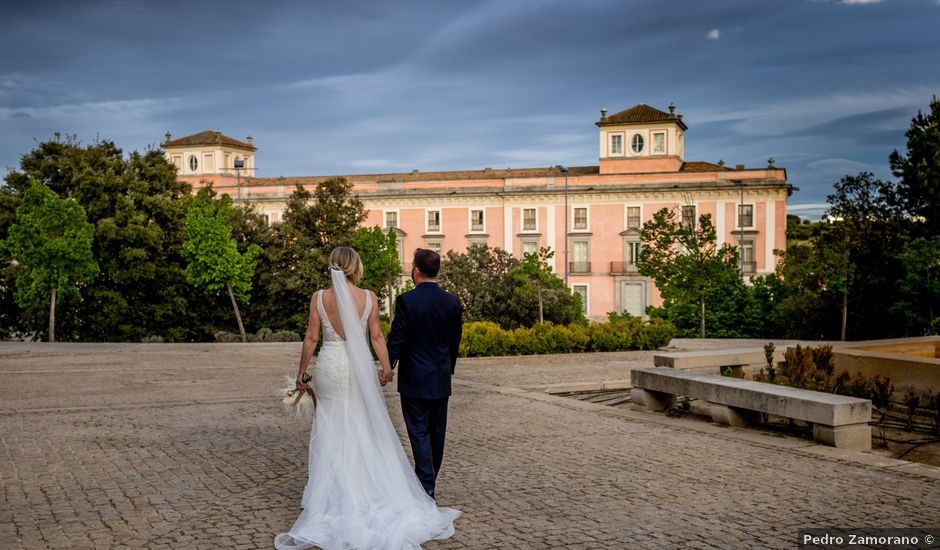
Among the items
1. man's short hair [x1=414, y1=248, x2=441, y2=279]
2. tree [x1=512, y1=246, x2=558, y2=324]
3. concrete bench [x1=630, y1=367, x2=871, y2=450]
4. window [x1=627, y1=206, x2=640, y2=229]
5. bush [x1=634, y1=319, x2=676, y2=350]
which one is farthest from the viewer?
window [x1=627, y1=206, x2=640, y2=229]

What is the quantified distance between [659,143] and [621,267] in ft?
32.8

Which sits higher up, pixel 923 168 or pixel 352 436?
pixel 923 168

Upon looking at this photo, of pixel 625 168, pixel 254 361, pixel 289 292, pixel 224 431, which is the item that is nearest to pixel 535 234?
pixel 625 168

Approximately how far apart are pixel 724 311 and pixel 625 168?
30362 millimetres

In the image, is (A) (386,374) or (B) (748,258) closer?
(A) (386,374)

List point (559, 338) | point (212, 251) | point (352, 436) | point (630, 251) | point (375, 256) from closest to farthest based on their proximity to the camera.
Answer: point (352, 436) → point (559, 338) → point (375, 256) → point (212, 251) → point (630, 251)

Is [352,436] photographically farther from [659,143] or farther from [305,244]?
[659,143]

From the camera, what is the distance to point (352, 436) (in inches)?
223

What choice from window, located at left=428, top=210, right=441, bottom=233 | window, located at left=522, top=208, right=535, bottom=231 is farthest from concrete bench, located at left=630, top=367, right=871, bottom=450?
window, located at left=428, top=210, right=441, bottom=233

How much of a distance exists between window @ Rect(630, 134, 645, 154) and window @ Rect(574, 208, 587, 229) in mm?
6391

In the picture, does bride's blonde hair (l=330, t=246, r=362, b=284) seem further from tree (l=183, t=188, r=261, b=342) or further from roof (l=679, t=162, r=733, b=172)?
roof (l=679, t=162, r=733, b=172)

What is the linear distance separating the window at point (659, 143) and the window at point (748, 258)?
9.20m

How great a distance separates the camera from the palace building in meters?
57.9

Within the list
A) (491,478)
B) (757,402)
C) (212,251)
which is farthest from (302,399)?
(212,251)
